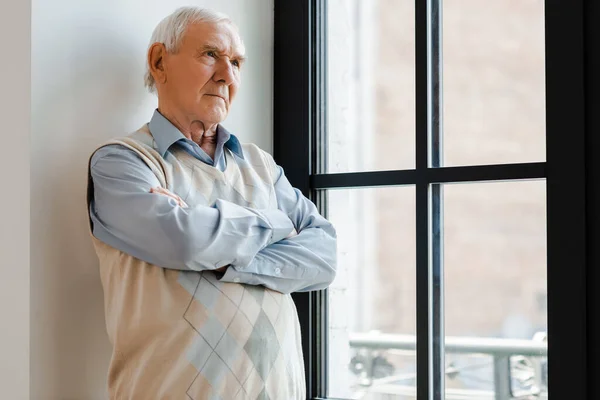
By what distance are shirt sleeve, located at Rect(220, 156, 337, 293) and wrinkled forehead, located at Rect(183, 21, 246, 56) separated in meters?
0.42

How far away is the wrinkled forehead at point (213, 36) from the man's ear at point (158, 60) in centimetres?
7

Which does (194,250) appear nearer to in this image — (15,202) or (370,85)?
(15,202)

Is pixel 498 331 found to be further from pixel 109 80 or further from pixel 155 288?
pixel 109 80

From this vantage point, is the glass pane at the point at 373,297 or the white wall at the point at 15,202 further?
the glass pane at the point at 373,297

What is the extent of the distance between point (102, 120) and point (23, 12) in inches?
12.8

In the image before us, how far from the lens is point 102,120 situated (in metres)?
2.06

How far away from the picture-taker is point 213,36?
208cm

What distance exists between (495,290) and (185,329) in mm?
880

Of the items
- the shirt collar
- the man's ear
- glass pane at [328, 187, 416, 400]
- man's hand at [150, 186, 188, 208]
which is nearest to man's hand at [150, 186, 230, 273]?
man's hand at [150, 186, 188, 208]

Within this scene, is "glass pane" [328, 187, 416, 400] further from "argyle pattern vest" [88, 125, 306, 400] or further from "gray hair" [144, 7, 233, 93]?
"gray hair" [144, 7, 233, 93]

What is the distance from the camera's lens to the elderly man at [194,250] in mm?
1824

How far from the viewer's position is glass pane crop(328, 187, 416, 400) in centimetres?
236

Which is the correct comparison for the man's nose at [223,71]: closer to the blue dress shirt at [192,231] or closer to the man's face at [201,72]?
the man's face at [201,72]
